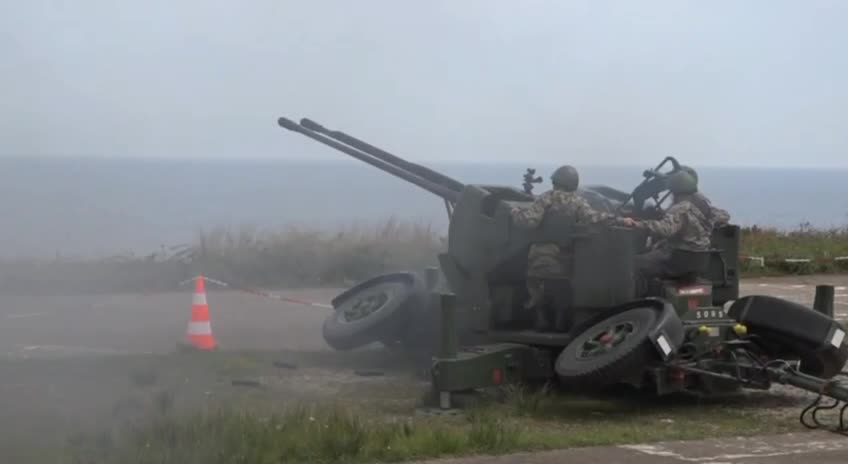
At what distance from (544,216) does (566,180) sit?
1.25ft

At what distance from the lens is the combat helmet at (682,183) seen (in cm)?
1240

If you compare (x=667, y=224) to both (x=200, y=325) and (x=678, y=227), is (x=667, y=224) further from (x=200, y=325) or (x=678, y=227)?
(x=200, y=325)

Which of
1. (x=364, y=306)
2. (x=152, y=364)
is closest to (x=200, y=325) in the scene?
(x=152, y=364)

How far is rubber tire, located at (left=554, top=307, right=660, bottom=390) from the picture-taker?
10781 millimetres

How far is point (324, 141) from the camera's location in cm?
1478

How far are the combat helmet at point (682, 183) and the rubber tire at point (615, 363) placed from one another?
5.08ft

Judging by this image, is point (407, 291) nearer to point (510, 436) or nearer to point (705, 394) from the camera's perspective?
point (705, 394)

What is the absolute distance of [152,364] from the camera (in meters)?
12.9

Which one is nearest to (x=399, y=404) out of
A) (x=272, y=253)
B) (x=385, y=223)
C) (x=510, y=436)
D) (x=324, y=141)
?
(x=510, y=436)

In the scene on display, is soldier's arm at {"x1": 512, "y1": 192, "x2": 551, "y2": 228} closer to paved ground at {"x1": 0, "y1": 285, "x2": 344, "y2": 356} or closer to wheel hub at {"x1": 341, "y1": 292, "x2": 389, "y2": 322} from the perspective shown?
wheel hub at {"x1": 341, "y1": 292, "x2": 389, "y2": 322}

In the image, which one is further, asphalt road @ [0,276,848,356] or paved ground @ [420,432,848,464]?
asphalt road @ [0,276,848,356]

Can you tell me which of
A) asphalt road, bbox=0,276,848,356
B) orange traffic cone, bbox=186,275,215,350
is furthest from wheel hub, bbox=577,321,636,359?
orange traffic cone, bbox=186,275,215,350

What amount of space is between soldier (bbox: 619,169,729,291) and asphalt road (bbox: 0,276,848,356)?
4019 millimetres

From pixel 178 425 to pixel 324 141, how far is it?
6.16 metres
